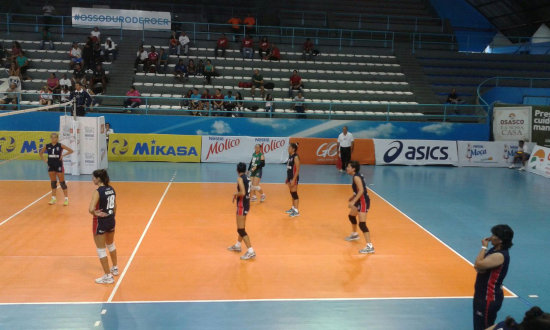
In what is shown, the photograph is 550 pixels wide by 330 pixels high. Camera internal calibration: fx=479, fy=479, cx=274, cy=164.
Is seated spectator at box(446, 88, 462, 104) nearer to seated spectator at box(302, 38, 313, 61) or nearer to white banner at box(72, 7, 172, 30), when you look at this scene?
seated spectator at box(302, 38, 313, 61)

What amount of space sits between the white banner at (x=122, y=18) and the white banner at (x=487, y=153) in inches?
722

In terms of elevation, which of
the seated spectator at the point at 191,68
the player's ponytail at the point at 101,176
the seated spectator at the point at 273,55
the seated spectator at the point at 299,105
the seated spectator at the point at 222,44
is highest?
the seated spectator at the point at 222,44

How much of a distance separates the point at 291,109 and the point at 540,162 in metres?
12.4

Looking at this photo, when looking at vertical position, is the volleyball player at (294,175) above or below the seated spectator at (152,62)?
below

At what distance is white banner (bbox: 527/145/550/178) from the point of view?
21109 millimetres

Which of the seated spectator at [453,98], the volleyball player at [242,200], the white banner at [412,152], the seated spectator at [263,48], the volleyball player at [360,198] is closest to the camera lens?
the volleyball player at [242,200]

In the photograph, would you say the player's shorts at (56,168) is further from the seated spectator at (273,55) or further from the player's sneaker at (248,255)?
the seated spectator at (273,55)

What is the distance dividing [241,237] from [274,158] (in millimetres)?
12650

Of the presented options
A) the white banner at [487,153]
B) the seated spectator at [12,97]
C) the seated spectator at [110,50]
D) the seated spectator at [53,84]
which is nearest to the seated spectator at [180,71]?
the seated spectator at [110,50]

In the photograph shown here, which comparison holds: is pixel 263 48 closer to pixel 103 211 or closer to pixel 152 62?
pixel 152 62

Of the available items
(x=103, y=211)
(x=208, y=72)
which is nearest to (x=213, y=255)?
(x=103, y=211)

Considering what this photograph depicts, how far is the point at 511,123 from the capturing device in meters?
24.4

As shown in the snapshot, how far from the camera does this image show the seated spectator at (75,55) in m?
25.3

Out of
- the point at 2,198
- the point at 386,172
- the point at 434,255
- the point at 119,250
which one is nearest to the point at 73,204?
the point at 2,198
